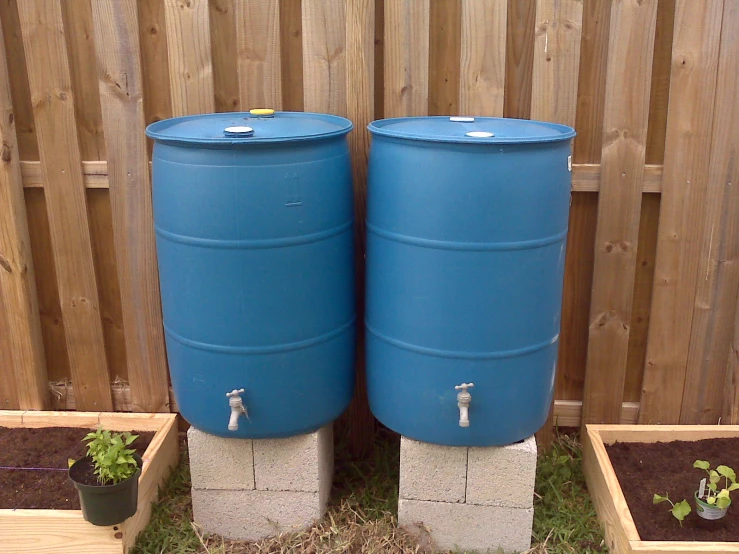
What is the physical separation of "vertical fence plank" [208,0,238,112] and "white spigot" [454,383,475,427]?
1.34 metres

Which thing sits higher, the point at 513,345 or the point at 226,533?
the point at 513,345

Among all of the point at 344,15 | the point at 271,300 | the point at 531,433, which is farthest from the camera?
the point at 344,15

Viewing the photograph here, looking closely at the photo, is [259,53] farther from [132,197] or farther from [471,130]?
[471,130]

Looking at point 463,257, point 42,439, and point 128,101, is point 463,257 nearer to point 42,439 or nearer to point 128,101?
point 128,101

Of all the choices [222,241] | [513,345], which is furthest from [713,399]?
[222,241]

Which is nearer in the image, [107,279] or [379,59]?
[379,59]

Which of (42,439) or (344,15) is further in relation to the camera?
(42,439)

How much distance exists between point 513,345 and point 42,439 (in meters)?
1.89

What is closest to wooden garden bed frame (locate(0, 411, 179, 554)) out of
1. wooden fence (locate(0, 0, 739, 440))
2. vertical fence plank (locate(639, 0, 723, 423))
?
wooden fence (locate(0, 0, 739, 440))

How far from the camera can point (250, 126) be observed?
7.49 feet

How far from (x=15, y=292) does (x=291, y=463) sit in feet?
4.50

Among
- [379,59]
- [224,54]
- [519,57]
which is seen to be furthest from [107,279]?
[519,57]

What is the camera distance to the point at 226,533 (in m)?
2.58

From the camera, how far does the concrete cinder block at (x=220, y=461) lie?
2492 millimetres
